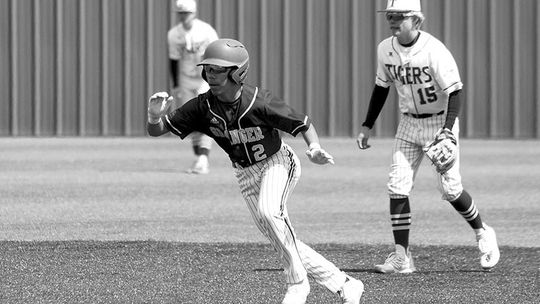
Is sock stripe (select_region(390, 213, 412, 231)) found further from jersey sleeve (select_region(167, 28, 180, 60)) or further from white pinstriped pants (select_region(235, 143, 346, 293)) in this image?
jersey sleeve (select_region(167, 28, 180, 60))

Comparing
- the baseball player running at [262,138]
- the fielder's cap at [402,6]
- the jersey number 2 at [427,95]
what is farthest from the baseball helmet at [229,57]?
the jersey number 2 at [427,95]

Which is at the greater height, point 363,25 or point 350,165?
point 363,25

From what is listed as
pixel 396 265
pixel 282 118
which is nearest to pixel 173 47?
pixel 396 265

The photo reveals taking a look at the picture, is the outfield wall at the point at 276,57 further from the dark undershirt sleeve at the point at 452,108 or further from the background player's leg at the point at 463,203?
the dark undershirt sleeve at the point at 452,108

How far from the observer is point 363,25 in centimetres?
2127

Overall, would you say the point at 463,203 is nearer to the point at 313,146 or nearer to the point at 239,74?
the point at 313,146

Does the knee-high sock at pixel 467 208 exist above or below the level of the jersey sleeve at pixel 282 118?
below

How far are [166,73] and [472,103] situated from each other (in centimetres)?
504

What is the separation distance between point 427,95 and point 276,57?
12136mm

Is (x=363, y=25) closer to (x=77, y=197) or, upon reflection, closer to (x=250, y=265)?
(x=77, y=197)

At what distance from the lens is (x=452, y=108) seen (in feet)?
29.7

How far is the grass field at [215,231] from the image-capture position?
8.34m

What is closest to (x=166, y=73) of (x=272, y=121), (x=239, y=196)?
(x=239, y=196)

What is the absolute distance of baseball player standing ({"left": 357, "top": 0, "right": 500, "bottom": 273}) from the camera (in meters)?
9.12
